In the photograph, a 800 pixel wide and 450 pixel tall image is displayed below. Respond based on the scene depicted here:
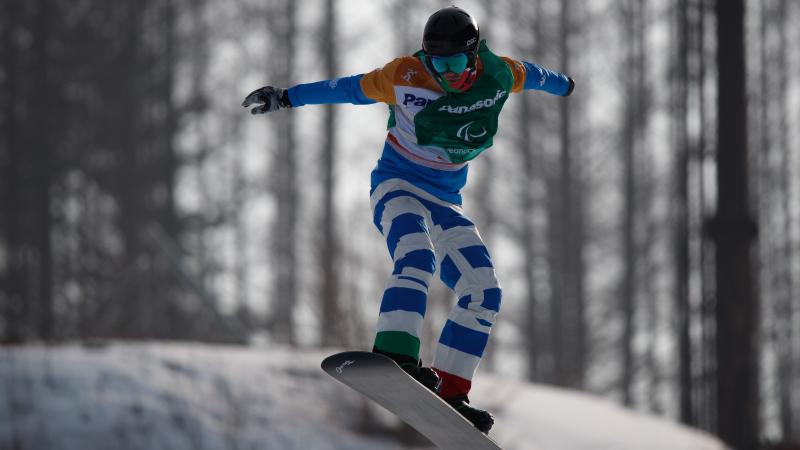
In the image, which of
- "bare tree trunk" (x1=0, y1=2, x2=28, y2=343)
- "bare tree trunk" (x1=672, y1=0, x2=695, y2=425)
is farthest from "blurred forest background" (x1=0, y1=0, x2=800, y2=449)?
"bare tree trunk" (x1=672, y1=0, x2=695, y2=425)

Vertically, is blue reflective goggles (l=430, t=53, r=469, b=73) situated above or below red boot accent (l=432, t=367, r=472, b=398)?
above

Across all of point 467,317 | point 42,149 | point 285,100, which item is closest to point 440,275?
point 467,317

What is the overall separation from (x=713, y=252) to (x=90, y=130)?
46.8 ft

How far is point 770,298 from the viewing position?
81.5 ft

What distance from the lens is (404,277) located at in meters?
4.40

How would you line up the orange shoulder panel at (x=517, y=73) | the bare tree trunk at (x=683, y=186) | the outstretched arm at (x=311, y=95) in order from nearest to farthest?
the outstretched arm at (x=311, y=95) < the orange shoulder panel at (x=517, y=73) < the bare tree trunk at (x=683, y=186)

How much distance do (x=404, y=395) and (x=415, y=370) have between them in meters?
0.11

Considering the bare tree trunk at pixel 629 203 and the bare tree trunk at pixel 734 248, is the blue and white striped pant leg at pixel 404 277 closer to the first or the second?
the bare tree trunk at pixel 734 248

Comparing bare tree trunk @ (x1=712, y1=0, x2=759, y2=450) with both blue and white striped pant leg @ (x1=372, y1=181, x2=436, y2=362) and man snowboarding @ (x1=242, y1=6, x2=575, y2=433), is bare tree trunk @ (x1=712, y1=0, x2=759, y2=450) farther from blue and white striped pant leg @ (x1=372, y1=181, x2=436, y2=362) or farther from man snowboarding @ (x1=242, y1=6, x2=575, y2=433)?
blue and white striped pant leg @ (x1=372, y1=181, x2=436, y2=362)

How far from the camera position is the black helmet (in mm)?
4203

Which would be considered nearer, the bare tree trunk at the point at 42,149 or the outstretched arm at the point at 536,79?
the outstretched arm at the point at 536,79

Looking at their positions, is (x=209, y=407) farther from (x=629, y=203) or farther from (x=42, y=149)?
(x=629, y=203)

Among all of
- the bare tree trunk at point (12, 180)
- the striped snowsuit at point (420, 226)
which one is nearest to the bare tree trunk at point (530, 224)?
the bare tree trunk at point (12, 180)

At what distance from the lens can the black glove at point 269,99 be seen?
4.52m
